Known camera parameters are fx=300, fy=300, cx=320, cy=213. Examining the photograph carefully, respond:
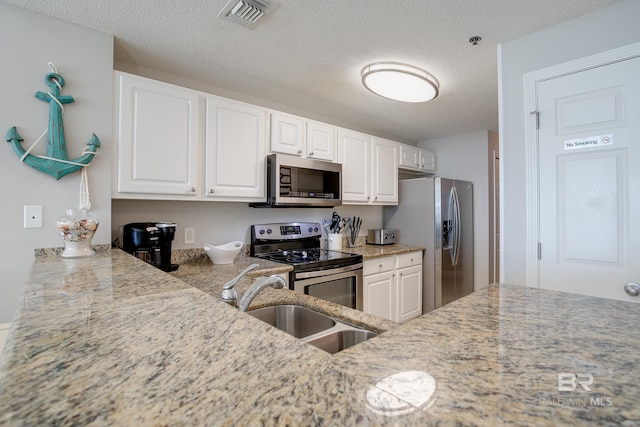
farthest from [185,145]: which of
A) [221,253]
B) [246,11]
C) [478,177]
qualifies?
[478,177]

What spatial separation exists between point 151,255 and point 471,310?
71.4 inches

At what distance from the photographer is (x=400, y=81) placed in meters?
2.18

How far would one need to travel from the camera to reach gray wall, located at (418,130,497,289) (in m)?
3.75

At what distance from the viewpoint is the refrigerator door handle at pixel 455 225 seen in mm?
3484

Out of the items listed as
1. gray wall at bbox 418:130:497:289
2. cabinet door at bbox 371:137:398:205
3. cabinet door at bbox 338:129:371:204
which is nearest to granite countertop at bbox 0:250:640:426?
cabinet door at bbox 338:129:371:204

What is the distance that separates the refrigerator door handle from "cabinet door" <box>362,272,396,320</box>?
3.07 feet

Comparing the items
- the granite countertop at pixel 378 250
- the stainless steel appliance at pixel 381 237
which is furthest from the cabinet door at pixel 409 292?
the stainless steel appliance at pixel 381 237

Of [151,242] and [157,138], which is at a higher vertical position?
[157,138]

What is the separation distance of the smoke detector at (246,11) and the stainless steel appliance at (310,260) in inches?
61.1

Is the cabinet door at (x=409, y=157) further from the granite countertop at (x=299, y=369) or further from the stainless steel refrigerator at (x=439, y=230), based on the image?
the granite countertop at (x=299, y=369)

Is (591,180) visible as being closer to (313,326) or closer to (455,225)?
(313,326)

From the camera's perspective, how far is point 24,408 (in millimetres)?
342

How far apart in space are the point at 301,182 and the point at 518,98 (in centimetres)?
161

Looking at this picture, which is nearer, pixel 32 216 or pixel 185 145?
pixel 32 216
